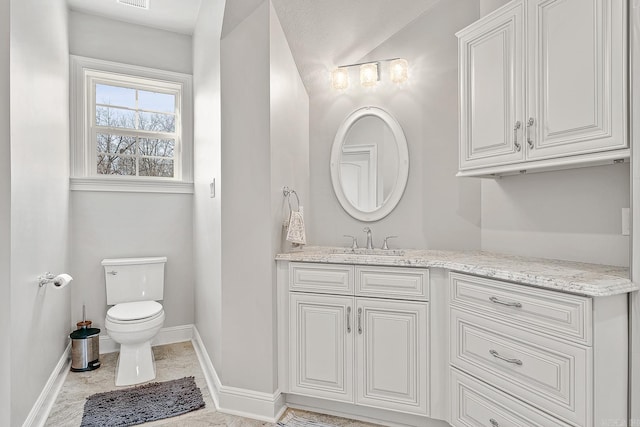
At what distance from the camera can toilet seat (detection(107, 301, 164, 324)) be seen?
2459 millimetres

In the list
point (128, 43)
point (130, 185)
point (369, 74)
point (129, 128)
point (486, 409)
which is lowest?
point (486, 409)

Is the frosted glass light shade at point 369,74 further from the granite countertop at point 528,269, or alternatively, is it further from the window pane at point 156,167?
the window pane at point 156,167

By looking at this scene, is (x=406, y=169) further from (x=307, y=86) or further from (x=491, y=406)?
(x=491, y=406)

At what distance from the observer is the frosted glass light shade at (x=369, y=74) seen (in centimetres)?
251

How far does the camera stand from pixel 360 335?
78.4 inches

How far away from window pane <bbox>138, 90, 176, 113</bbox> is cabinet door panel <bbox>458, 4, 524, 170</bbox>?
257 cm

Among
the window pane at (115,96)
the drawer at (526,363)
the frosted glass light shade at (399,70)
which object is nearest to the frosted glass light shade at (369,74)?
the frosted glass light shade at (399,70)

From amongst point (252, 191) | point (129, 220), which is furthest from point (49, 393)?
point (252, 191)

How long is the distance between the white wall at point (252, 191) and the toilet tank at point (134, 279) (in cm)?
118

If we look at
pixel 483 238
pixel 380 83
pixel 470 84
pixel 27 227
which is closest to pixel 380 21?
pixel 380 83

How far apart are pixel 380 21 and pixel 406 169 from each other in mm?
1027

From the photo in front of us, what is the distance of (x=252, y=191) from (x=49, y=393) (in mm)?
1794

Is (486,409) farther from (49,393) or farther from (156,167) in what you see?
(156,167)

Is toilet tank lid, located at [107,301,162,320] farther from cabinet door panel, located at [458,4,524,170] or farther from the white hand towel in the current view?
cabinet door panel, located at [458,4,524,170]
